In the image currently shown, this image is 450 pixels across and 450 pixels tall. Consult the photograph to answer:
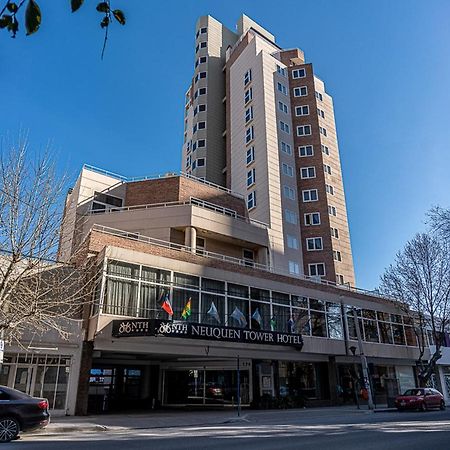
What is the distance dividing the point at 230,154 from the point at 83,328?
32450 mm

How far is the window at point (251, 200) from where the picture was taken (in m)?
42.1

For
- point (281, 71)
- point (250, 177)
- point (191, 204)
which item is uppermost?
point (281, 71)

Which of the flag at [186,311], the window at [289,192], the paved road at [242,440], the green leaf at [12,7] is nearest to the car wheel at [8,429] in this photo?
the paved road at [242,440]

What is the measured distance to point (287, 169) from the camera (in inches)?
1741

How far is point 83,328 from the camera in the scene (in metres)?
20.1

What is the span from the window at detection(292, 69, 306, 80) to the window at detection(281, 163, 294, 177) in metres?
12.9

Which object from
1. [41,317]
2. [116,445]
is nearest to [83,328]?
[41,317]

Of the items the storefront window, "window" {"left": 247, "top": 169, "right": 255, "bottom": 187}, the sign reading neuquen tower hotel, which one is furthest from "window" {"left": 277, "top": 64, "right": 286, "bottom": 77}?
the sign reading neuquen tower hotel

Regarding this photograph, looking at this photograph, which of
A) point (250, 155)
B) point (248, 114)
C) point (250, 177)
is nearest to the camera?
point (250, 177)

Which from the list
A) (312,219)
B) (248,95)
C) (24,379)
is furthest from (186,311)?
(248,95)

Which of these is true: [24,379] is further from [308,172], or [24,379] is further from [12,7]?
[308,172]

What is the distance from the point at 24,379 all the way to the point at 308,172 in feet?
114

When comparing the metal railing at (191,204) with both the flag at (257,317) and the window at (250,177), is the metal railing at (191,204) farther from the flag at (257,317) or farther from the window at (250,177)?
the flag at (257,317)

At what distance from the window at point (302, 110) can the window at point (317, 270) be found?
59.9 feet
